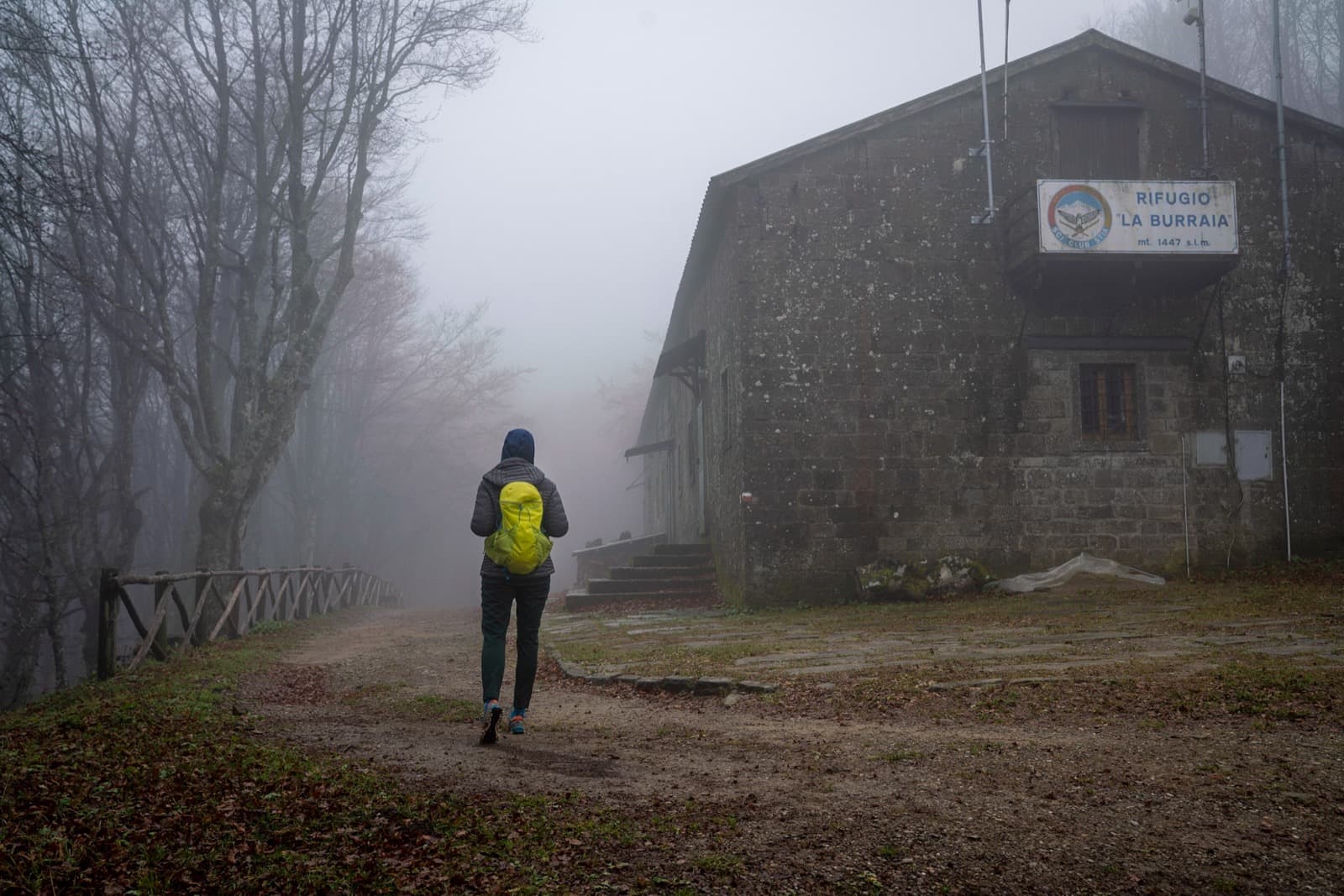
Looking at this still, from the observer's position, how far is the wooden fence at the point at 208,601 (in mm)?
9648

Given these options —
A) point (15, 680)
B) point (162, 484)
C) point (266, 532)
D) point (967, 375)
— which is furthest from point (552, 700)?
point (266, 532)

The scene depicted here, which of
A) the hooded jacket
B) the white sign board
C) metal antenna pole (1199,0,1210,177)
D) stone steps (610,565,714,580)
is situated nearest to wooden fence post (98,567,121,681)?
the hooded jacket

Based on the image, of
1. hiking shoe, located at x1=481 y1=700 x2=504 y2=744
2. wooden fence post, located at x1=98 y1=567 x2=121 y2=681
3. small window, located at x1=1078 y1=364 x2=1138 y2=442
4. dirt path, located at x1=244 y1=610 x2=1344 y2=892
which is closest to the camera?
dirt path, located at x1=244 y1=610 x2=1344 y2=892

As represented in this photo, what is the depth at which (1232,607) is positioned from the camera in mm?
10750

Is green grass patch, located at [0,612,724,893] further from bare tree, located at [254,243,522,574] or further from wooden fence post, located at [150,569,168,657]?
bare tree, located at [254,243,522,574]

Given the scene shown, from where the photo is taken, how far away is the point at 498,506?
625cm

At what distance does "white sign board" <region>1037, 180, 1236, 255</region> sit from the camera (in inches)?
523

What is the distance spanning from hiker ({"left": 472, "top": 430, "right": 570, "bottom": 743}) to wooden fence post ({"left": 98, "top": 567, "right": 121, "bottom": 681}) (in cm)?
527

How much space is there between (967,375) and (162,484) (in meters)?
25.4

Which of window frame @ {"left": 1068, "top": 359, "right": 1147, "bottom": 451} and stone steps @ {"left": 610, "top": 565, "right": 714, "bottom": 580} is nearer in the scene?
window frame @ {"left": 1068, "top": 359, "right": 1147, "bottom": 451}

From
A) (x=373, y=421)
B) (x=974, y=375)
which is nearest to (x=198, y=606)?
(x=974, y=375)

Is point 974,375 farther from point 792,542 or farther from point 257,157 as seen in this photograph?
point 257,157

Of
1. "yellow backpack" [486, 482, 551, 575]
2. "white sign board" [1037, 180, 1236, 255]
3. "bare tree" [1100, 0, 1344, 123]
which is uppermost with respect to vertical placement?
"bare tree" [1100, 0, 1344, 123]

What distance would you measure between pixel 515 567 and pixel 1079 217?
10.4 metres
